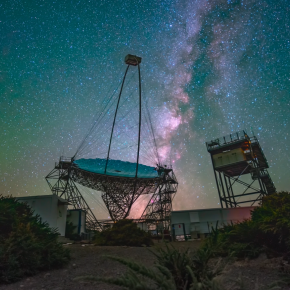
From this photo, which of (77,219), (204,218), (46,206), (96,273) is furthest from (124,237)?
(204,218)

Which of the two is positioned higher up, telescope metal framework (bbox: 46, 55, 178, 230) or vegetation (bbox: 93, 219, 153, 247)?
telescope metal framework (bbox: 46, 55, 178, 230)

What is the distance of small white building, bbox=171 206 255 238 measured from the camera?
93.0 ft

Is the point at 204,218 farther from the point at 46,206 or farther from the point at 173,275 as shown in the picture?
the point at 173,275

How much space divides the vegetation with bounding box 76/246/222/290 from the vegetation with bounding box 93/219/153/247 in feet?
45.0

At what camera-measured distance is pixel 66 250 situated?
35.1 ft

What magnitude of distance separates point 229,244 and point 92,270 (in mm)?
6200

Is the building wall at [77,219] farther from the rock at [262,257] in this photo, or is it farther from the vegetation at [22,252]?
the rock at [262,257]

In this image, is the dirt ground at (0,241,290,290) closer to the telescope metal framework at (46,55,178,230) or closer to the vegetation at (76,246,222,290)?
the vegetation at (76,246,222,290)

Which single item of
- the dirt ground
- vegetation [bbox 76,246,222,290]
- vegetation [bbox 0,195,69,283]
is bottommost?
the dirt ground

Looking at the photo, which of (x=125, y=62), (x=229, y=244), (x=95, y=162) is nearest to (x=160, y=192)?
(x=95, y=162)

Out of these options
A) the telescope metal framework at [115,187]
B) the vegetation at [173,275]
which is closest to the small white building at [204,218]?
the telescope metal framework at [115,187]

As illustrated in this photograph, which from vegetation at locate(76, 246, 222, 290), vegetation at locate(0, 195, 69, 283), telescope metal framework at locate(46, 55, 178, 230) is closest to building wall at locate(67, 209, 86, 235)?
telescope metal framework at locate(46, 55, 178, 230)

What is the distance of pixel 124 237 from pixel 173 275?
48.8 ft

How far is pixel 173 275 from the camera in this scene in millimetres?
3270
